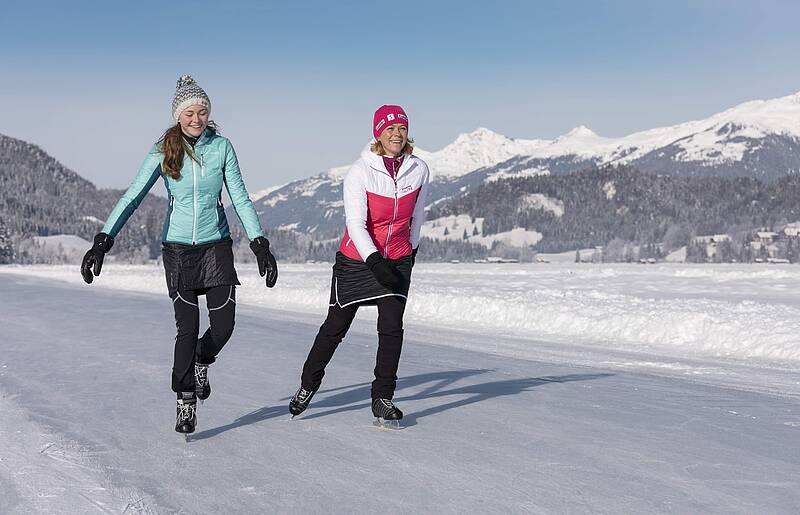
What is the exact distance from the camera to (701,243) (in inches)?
7057

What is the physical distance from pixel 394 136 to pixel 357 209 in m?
0.51

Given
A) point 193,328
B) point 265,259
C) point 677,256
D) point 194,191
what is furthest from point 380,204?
point 677,256

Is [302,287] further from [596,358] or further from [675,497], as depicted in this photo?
[675,497]

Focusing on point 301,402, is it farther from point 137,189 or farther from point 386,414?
point 137,189

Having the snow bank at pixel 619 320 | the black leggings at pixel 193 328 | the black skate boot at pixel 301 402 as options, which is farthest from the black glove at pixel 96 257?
the snow bank at pixel 619 320

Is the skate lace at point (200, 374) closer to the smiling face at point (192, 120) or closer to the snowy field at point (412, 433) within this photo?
the snowy field at point (412, 433)

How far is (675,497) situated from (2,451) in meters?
3.54

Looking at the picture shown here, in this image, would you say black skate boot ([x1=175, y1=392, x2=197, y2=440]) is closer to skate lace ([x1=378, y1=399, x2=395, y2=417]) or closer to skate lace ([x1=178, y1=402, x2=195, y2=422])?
skate lace ([x1=178, y1=402, x2=195, y2=422])

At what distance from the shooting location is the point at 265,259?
498 cm

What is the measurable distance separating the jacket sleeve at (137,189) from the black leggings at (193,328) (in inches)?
22.4

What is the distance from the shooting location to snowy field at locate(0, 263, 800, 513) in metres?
3.61

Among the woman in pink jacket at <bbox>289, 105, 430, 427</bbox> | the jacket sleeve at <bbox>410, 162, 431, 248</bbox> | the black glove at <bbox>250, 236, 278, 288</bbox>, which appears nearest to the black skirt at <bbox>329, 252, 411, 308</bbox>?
the woman in pink jacket at <bbox>289, 105, 430, 427</bbox>

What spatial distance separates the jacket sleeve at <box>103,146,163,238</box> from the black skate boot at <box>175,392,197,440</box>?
108 cm

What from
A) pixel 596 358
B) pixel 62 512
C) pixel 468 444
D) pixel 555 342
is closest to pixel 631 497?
pixel 468 444
